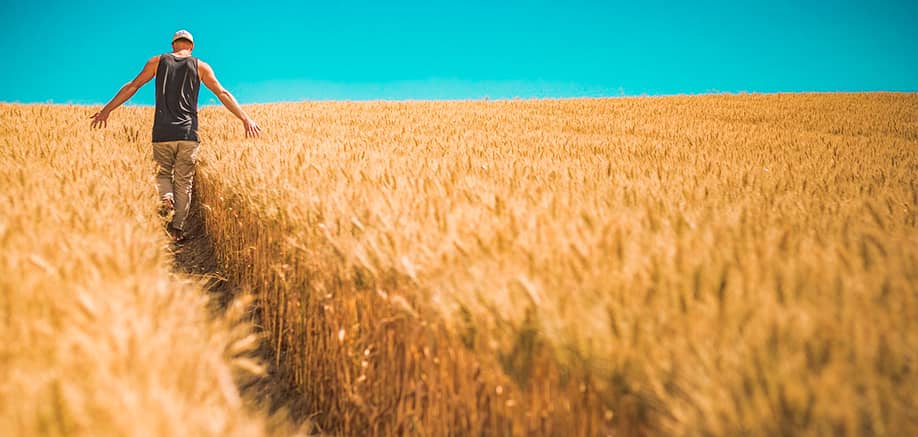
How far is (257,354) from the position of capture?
336 centimetres

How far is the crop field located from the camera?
3.38 feet

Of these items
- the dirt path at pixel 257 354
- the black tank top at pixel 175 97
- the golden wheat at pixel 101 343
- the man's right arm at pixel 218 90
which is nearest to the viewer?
the golden wheat at pixel 101 343

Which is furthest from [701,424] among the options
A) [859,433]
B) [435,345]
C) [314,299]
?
[314,299]

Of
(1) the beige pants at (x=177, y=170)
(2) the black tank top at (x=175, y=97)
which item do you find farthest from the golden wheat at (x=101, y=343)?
(1) the beige pants at (x=177, y=170)

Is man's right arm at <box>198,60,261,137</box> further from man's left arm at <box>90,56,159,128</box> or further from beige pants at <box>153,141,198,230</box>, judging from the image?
beige pants at <box>153,141,198,230</box>

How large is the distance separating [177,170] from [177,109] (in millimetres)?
659

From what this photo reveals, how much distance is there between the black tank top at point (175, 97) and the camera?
17.0 ft

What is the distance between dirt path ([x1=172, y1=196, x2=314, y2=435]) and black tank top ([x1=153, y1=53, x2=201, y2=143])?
1.20 metres

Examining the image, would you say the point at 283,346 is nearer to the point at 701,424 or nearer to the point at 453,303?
the point at 453,303

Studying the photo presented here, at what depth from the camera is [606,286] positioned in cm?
141

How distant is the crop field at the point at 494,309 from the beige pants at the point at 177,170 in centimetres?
188

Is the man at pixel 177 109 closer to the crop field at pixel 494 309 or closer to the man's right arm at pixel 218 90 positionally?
the man's right arm at pixel 218 90

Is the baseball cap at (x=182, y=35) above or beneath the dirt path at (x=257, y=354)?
above

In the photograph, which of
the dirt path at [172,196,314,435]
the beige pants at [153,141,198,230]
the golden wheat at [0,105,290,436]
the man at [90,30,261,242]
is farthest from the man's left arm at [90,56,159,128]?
the golden wheat at [0,105,290,436]
